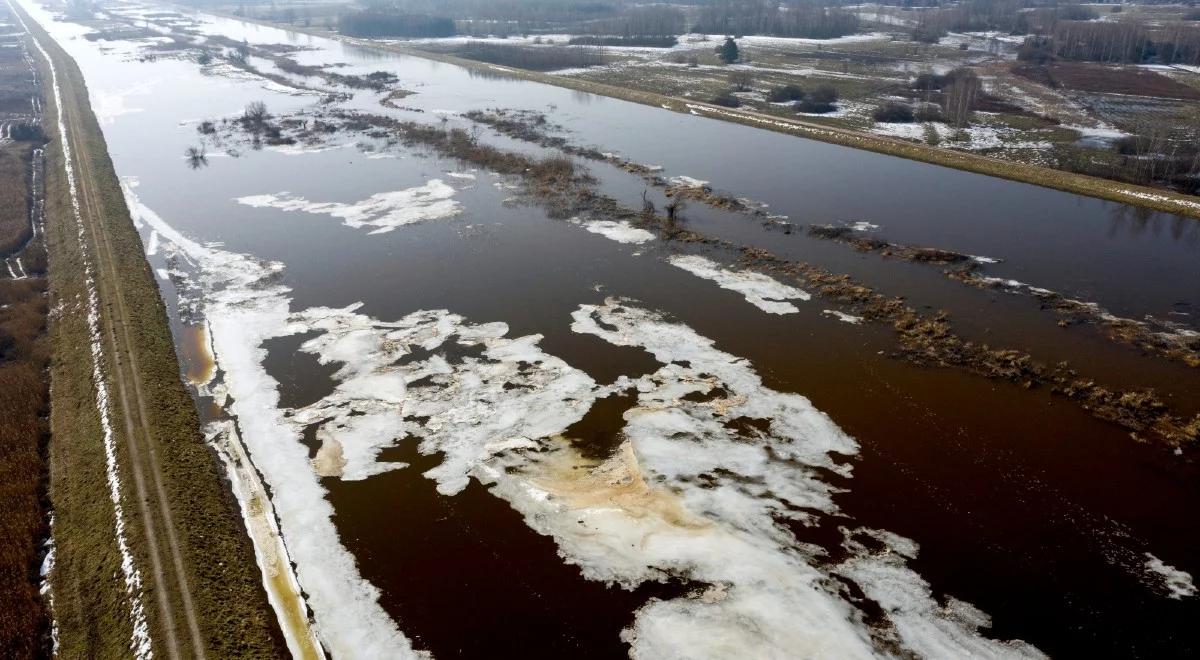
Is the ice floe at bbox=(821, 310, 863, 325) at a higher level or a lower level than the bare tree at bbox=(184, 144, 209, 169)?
lower

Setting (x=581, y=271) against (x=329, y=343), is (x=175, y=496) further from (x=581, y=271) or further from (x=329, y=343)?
(x=581, y=271)

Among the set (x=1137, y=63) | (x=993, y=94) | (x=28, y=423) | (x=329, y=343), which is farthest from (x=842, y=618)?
(x=1137, y=63)

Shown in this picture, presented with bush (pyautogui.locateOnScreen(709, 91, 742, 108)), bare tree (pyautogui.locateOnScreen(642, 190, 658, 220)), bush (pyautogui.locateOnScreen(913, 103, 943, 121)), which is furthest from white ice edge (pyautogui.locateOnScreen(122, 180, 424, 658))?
bush (pyautogui.locateOnScreen(913, 103, 943, 121))

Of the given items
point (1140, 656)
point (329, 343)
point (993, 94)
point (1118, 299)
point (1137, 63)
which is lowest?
point (1140, 656)

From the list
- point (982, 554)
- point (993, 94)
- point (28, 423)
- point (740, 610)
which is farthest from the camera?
point (993, 94)

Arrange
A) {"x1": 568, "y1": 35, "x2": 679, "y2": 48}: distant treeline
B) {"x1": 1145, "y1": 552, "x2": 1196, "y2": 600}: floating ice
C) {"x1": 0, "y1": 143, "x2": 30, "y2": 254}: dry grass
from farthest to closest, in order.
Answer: {"x1": 568, "y1": 35, "x2": 679, "y2": 48}: distant treeline
{"x1": 0, "y1": 143, "x2": 30, "y2": 254}: dry grass
{"x1": 1145, "y1": 552, "x2": 1196, "y2": 600}: floating ice

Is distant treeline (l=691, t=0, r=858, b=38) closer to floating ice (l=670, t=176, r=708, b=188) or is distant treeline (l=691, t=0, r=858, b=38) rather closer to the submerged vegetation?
the submerged vegetation

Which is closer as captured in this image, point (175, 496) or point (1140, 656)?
point (1140, 656)
